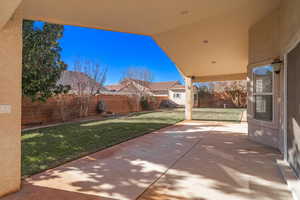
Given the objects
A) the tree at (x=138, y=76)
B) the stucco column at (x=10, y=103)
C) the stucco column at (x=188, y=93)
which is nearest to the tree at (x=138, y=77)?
the tree at (x=138, y=76)

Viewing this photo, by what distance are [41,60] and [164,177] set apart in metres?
8.44

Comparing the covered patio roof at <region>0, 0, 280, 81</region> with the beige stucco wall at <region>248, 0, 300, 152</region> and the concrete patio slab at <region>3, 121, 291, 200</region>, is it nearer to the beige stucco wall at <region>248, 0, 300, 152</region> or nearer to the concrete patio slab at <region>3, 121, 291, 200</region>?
the beige stucco wall at <region>248, 0, 300, 152</region>

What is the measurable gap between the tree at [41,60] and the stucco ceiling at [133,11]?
5.33 meters

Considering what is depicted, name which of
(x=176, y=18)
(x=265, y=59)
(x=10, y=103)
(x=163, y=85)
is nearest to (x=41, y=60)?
(x=10, y=103)

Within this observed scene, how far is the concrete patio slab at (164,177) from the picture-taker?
104 inches

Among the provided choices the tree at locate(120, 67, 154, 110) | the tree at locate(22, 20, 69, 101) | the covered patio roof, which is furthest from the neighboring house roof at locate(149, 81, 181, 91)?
the covered patio roof

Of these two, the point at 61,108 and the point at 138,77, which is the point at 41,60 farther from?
the point at 138,77

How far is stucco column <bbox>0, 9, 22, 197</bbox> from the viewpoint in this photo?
2531 millimetres

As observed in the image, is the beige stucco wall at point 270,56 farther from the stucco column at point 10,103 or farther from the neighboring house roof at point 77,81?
the neighboring house roof at point 77,81

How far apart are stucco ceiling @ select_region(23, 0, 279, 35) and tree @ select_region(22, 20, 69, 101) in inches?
210

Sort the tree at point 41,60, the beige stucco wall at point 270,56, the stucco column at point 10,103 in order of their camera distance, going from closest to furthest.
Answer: the stucco column at point 10,103 → the beige stucco wall at point 270,56 → the tree at point 41,60

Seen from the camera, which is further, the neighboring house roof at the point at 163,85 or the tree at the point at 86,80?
the neighboring house roof at the point at 163,85

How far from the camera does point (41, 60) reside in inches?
336

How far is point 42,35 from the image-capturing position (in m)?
8.41
